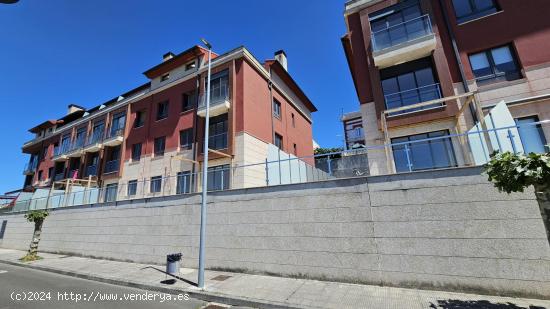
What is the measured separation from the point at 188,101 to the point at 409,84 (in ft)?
52.8

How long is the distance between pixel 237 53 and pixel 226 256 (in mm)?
13983

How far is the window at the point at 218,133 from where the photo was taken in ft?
59.1

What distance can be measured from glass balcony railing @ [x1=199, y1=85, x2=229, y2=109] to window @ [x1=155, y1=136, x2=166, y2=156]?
517cm

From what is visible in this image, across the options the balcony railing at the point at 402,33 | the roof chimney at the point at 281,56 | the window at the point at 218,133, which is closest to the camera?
the balcony railing at the point at 402,33

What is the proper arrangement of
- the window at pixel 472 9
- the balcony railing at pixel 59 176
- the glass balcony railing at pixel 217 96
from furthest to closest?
the balcony railing at pixel 59 176 → the glass balcony railing at pixel 217 96 → the window at pixel 472 9

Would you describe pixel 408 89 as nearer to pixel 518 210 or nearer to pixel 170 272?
pixel 518 210

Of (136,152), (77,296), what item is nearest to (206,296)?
(77,296)

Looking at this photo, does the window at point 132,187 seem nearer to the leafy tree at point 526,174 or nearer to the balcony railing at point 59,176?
the balcony railing at point 59,176

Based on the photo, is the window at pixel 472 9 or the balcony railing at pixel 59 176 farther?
the balcony railing at pixel 59 176

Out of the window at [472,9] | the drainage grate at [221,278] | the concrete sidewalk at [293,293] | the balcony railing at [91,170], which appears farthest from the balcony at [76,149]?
the window at [472,9]

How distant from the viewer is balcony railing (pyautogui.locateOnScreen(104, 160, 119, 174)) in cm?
2382

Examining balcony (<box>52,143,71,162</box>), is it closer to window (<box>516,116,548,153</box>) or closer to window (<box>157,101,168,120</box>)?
window (<box>157,101,168,120</box>)

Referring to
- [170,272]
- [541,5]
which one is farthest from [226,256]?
[541,5]

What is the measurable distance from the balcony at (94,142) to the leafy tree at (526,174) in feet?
96.5
